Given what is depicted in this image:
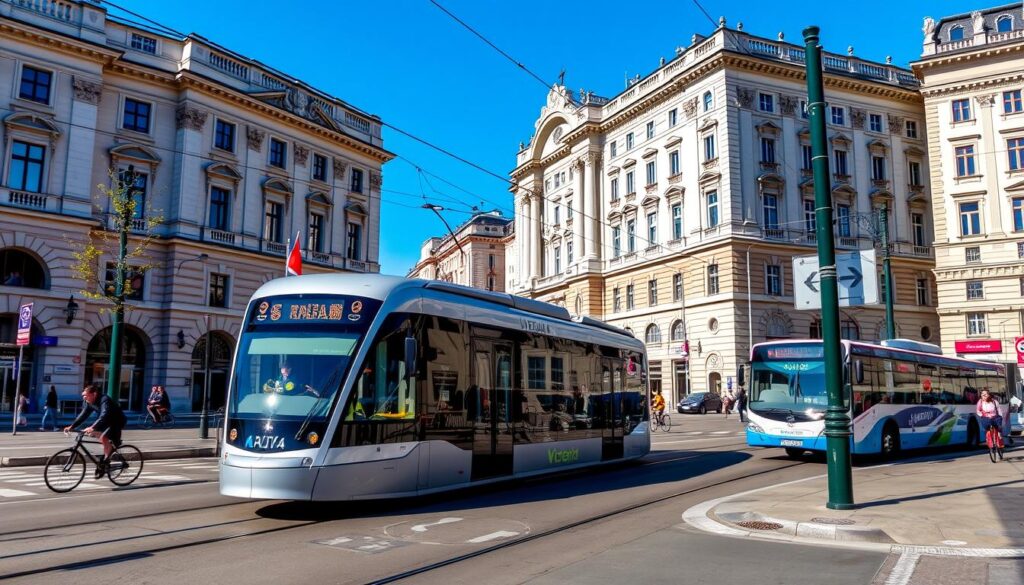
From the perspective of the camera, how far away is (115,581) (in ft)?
20.4

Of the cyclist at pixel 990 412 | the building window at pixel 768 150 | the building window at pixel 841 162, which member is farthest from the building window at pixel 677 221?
the cyclist at pixel 990 412

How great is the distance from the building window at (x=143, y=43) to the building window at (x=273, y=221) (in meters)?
9.27

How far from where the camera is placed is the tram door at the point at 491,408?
38.0 ft

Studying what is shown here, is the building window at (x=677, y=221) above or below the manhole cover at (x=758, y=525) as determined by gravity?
above

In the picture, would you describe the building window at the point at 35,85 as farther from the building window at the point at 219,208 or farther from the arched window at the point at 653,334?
the arched window at the point at 653,334

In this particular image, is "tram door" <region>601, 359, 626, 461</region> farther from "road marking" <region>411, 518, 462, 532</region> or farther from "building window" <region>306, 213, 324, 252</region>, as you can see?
"building window" <region>306, 213, 324, 252</region>

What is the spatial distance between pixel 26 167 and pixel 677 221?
37.8 metres

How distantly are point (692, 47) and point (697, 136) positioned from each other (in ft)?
20.2

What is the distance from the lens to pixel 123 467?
12.8 m

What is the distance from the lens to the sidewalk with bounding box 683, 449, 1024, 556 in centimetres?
807

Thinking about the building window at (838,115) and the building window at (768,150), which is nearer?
the building window at (768,150)

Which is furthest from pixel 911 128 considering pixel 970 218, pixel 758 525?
pixel 758 525

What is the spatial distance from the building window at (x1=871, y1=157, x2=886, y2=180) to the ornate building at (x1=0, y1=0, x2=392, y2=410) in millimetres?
35003

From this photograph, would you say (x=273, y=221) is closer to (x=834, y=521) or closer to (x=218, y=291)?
(x=218, y=291)
